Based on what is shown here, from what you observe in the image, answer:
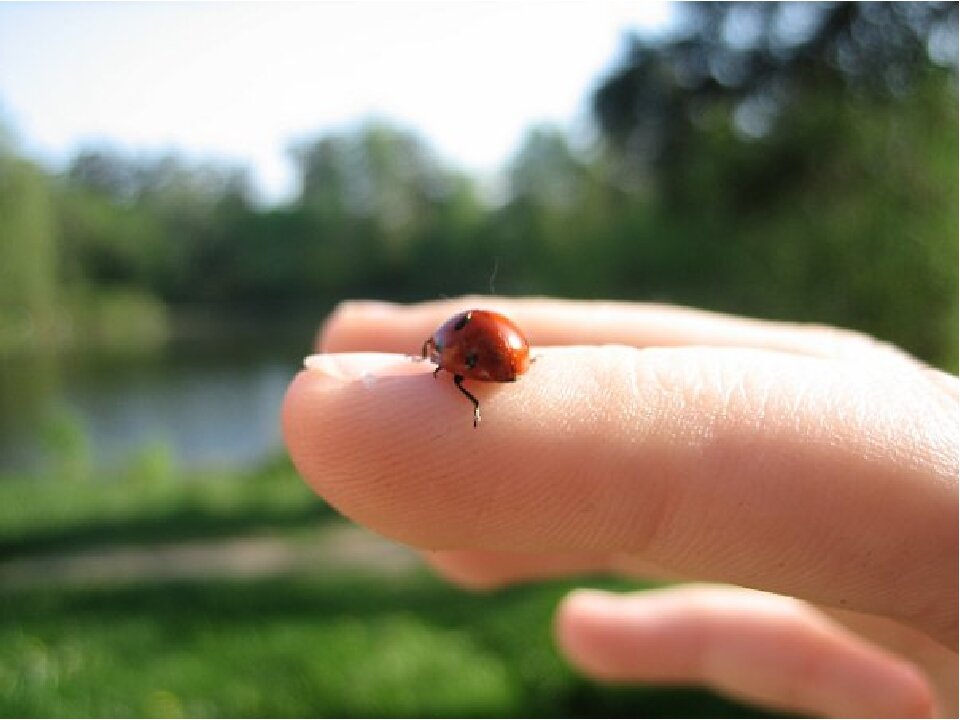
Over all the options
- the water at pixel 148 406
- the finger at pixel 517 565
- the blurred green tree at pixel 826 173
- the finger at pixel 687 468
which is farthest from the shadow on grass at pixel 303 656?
the water at pixel 148 406

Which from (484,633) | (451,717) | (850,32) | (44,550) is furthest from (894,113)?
(44,550)

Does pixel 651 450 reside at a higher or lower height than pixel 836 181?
lower

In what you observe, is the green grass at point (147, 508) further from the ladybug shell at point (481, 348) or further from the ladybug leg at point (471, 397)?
the ladybug leg at point (471, 397)

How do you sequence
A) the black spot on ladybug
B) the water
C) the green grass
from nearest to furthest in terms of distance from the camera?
the black spot on ladybug, the green grass, the water

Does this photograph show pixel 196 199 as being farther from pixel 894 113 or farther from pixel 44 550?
pixel 894 113

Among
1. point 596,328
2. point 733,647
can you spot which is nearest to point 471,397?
point 596,328

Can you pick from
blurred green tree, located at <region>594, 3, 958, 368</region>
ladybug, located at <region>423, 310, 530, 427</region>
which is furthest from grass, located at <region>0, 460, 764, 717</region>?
blurred green tree, located at <region>594, 3, 958, 368</region>

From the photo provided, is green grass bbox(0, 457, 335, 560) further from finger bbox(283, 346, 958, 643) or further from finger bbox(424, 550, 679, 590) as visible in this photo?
finger bbox(283, 346, 958, 643)
